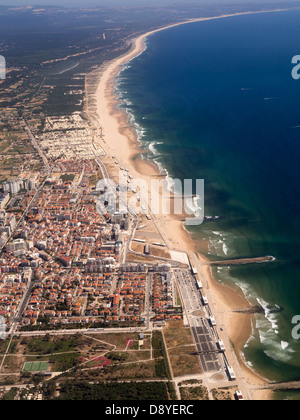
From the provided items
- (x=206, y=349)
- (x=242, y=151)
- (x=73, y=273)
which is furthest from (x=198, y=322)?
(x=242, y=151)

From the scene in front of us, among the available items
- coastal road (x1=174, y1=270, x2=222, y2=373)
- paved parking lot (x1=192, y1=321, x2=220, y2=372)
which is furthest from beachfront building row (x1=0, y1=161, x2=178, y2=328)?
paved parking lot (x1=192, y1=321, x2=220, y2=372)

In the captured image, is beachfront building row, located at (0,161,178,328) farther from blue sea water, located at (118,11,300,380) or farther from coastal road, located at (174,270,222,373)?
blue sea water, located at (118,11,300,380)

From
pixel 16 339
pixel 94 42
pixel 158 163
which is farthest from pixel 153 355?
pixel 94 42

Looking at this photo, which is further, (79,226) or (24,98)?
(24,98)

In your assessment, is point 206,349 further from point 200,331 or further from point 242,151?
point 242,151

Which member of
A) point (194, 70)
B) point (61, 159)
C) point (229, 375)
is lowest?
point (229, 375)
